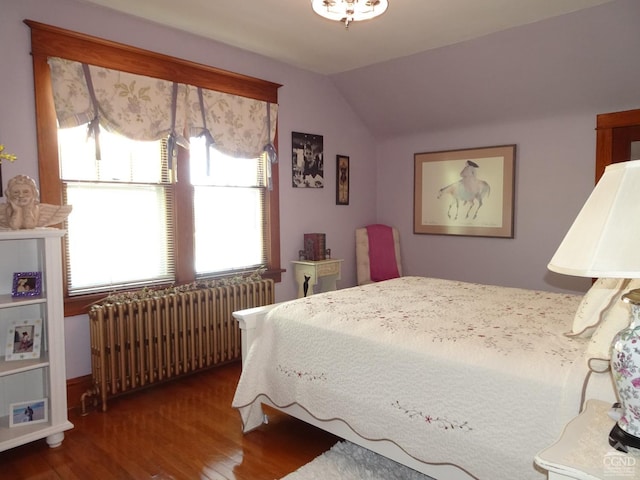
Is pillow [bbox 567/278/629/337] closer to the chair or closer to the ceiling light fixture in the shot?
the ceiling light fixture

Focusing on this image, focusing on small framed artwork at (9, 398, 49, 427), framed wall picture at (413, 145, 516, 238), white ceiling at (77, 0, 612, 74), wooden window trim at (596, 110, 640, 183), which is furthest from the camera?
framed wall picture at (413, 145, 516, 238)

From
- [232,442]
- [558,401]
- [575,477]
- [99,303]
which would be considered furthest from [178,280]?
[575,477]

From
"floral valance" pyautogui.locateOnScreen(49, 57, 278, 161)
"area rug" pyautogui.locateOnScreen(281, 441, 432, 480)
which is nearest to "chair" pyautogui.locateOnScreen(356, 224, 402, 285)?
"floral valance" pyautogui.locateOnScreen(49, 57, 278, 161)

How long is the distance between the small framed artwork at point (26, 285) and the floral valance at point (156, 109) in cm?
100

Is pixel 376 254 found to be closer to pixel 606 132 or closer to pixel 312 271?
pixel 312 271

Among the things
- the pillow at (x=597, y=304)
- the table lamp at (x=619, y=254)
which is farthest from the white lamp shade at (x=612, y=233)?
the pillow at (x=597, y=304)

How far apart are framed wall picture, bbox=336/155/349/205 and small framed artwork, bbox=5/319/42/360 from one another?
3.18 meters

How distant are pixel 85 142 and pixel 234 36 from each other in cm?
149

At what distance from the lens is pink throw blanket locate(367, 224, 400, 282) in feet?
16.9

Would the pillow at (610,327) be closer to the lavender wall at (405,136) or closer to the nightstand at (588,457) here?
the nightstand at (588,457)

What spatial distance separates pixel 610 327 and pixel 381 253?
3559 mm

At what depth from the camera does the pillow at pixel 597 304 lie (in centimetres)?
183

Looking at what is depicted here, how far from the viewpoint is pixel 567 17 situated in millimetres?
3268

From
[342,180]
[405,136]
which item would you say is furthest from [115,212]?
[405,136]
